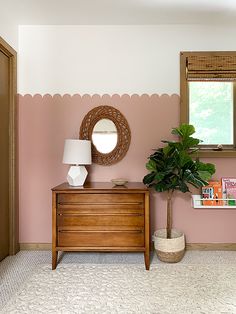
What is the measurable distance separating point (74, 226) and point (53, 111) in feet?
4.38

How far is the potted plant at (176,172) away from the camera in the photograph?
267cm

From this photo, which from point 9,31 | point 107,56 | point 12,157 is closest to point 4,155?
point 12,157

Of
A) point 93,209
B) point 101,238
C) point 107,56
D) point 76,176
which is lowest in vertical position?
point 101,238

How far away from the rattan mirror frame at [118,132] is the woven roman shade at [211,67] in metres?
0.90

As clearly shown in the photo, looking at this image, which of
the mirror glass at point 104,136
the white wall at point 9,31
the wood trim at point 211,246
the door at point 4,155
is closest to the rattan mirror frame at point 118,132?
the mirror glass at point 104,136

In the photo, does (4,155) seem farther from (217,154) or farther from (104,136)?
(217,154)

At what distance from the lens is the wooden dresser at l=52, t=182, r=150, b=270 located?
2643mm

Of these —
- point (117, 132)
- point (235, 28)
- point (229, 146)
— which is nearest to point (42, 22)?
point (117, 132)

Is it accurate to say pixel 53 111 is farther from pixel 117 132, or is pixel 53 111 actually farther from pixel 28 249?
pixel 28 249

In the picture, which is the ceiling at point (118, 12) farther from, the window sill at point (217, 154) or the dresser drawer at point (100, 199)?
the dresser drawer at point (100, 199)

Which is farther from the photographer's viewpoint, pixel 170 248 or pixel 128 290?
pixel 170 248

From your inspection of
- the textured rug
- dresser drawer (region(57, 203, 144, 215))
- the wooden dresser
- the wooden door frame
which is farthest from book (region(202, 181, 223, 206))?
the wooden door frame

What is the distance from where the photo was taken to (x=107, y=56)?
3.17 m

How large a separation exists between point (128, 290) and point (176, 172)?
3.91ft
